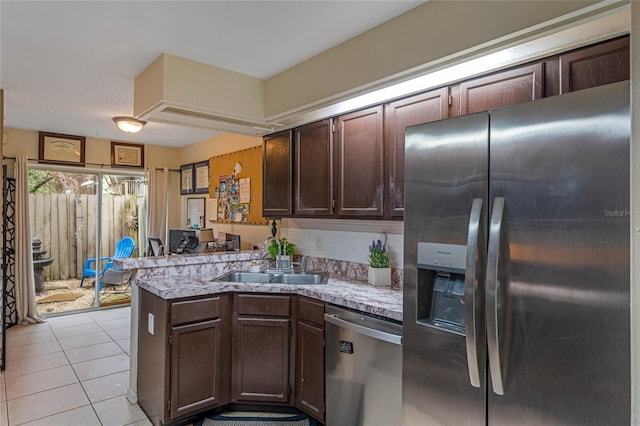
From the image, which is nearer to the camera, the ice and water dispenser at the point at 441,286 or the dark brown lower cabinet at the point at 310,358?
the ice and water dispenser at the point at 441,286

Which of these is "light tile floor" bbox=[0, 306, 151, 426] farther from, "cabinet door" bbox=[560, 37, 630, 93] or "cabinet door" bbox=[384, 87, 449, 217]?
"cabinet door" bbox=[560, 37, 630, 93]

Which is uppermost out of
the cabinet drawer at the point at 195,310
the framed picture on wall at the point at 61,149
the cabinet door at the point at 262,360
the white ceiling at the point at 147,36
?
the white ceiling at the point at 147,36

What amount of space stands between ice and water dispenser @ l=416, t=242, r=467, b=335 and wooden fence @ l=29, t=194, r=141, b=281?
5416 millimetres

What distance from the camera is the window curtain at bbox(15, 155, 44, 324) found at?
4.54m

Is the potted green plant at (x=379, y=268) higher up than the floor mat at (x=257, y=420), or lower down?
higher up

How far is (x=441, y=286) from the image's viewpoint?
158 cm

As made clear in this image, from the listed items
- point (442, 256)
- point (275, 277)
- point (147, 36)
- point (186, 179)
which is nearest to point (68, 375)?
point (275, 277)

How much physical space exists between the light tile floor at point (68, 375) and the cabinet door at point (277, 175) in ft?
6.09

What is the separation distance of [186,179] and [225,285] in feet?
12.5

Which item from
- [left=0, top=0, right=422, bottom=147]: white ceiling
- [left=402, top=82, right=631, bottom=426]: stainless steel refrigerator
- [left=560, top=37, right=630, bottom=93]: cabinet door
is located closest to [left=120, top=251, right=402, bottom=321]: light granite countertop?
[left=402, top=82, right=631, bottom=426]: stainless steel refrigerator

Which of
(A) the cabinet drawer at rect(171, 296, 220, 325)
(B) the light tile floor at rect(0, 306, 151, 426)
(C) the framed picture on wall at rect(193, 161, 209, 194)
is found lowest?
(B) the light tile floor at rect(0, 306, 151, 426)

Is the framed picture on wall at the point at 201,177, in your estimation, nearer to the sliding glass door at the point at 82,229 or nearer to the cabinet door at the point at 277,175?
the sliding glass door at the point at 82,229

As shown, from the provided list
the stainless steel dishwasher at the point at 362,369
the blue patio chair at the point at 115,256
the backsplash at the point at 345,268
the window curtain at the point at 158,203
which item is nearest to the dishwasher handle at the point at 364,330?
the stainless steel dishwasher at the point at 362,369

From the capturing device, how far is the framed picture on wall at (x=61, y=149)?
483cm
